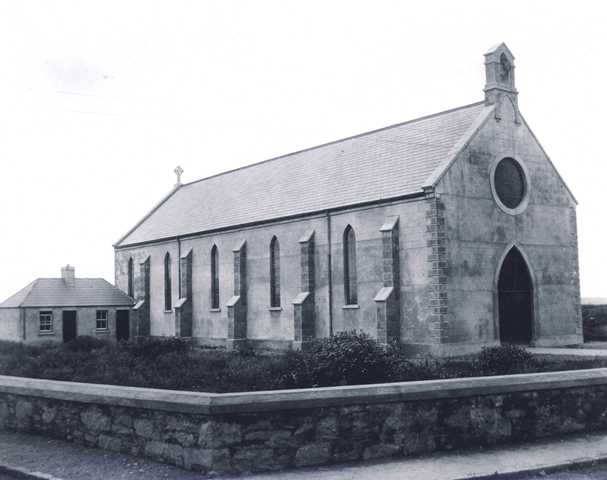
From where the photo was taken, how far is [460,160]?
86.7 ft

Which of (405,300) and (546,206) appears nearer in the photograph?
(405,300)

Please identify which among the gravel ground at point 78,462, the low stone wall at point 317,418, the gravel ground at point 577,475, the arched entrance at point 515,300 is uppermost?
the arched entrance at point 515,300

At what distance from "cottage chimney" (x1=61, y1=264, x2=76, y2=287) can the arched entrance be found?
2906 centimetres

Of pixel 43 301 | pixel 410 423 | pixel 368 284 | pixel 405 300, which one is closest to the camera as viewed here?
pixel 410 423

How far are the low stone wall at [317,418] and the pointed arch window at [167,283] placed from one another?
94.6 ft

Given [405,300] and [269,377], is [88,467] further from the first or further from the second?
[405,300]

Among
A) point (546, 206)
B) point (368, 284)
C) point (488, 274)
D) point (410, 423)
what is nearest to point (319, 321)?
point (368, 284)

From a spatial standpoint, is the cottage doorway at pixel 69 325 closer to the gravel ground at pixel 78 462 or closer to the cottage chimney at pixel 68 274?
the cottage chimney at pixel 68 274

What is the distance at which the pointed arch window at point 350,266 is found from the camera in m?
29.0

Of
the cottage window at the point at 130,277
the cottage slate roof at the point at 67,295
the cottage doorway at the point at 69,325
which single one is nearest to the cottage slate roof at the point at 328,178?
the cottage window at the point at 130,277

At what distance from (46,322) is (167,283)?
7.74 m

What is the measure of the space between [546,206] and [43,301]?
3000 cm

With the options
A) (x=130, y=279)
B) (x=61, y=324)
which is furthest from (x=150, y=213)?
(x=61, y=324)

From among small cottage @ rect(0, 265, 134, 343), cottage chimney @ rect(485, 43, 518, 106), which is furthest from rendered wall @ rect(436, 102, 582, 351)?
small cottage @ rect(0, 265, 134, 343)
